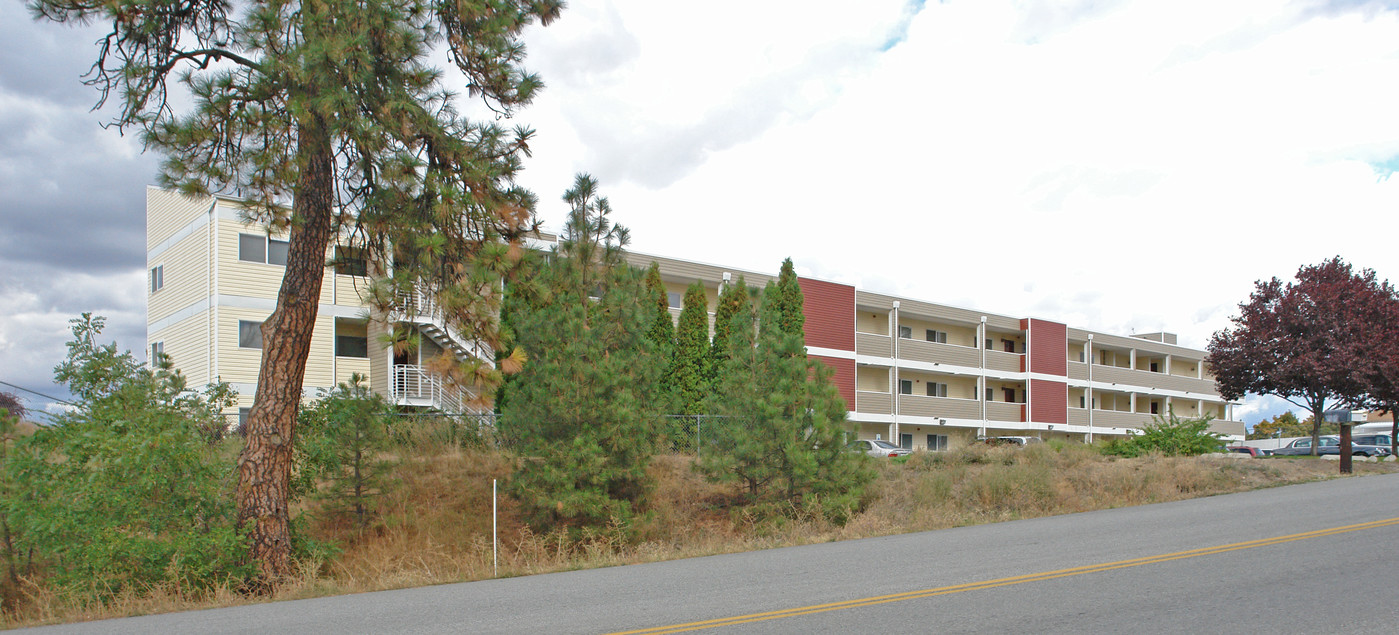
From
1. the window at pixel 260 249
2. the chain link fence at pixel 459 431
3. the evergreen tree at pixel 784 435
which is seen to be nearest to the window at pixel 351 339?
the window at pixel 260 249

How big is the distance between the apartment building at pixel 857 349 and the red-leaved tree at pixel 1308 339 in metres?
9.58

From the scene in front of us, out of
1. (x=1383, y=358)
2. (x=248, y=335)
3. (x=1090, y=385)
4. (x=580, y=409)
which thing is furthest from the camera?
(x=1090, y=385)

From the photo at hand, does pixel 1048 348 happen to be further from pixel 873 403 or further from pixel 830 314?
pixel 830 314

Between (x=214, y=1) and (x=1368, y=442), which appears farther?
(x=1368, y=442)

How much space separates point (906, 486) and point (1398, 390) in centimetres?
1603

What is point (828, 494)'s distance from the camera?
16641 millimetres

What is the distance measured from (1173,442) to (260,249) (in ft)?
84.5

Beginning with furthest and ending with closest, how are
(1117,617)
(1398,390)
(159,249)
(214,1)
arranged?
(159,249)
(1398,390)
(214,1)
(1117,617)

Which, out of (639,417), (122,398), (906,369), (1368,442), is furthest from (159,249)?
(1368,442)

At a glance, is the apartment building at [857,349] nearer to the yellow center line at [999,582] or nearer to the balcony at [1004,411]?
the balcony at [1004,411]

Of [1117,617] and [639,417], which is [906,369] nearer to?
[639,417]

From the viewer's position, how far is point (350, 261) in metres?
13.5

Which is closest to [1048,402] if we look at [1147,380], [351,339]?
[1147,380]

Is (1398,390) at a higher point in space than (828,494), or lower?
higher
